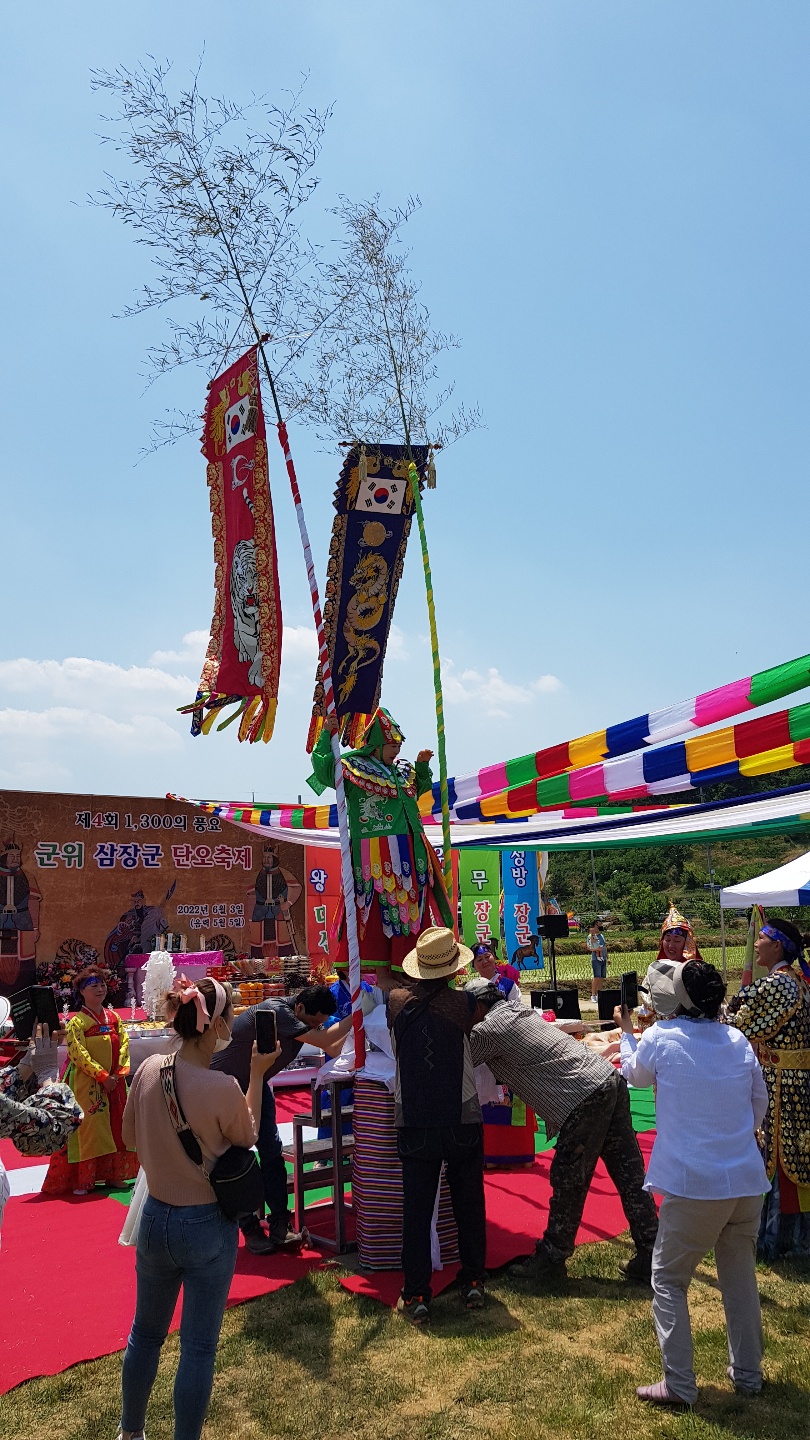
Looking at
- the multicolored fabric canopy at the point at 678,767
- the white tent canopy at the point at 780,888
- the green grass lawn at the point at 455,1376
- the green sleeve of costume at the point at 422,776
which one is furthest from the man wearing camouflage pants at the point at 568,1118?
the white tent canopy at the point at 780,888

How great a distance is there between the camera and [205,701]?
16.2 feet

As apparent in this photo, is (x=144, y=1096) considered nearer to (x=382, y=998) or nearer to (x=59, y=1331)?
(x=59, y=1331)

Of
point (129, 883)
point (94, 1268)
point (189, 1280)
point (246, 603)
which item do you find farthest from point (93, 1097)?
point (129, 883)

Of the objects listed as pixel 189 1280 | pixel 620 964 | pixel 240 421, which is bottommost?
pixel 620 964

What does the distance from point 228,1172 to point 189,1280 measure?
28 centimetres

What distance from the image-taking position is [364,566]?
516cm

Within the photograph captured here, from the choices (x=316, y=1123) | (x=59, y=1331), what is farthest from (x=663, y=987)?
(x=59, y=1331)

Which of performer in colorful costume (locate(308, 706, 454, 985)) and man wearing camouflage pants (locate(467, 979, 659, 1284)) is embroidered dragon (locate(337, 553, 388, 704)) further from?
man wearing camouflage pants (locate(467, 979, 659, 1284))

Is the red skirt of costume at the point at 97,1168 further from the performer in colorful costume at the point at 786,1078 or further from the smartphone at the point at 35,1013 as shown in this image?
the performer in colorful costume at the point at 786,1078

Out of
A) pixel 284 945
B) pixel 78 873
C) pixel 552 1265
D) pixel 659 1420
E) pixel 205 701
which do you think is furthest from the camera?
pixel 284 945

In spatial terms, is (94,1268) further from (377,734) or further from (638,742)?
(638,742)

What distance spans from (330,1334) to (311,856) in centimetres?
1121

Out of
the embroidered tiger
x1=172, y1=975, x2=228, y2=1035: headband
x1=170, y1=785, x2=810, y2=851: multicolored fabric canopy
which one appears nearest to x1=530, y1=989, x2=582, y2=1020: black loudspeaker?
x1=170, y1=785, x2=810, y2=851: multicolored fabric canopy

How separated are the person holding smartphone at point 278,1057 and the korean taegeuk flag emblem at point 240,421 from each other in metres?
2.62
